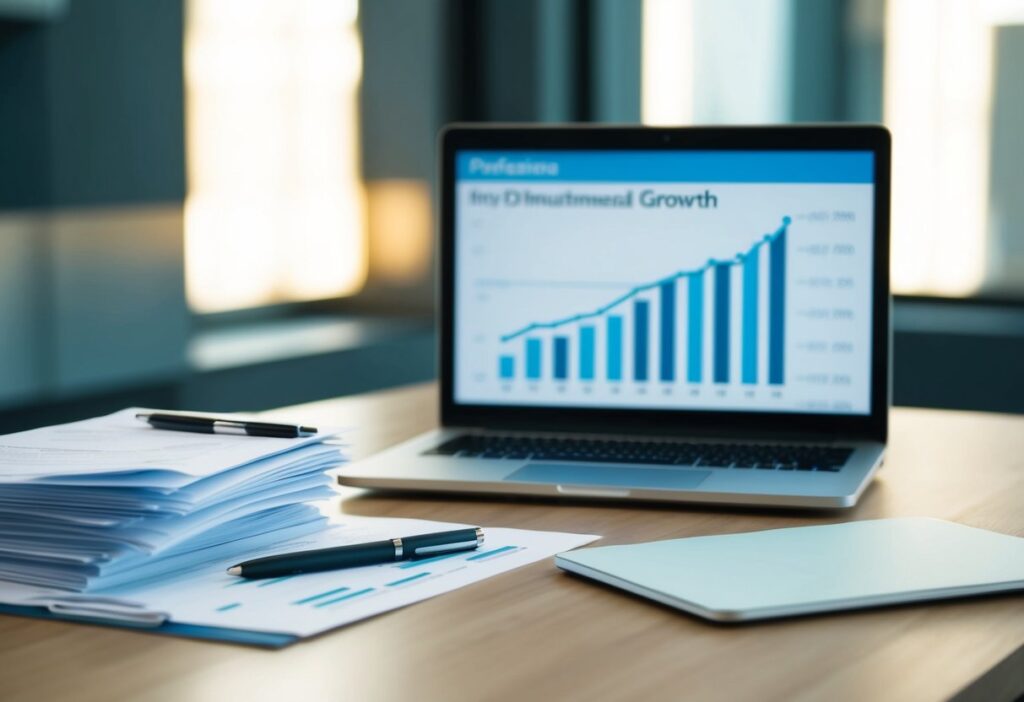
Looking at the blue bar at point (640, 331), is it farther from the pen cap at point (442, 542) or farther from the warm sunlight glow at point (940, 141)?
the warm sunlight glow at point (940, 141)

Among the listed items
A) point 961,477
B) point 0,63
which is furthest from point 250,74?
point 961,477

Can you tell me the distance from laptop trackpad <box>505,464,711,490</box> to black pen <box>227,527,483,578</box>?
0.66 ft

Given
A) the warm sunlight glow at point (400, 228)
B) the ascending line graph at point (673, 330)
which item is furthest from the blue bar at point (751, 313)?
the warm sunlight glow at point (400, 228)

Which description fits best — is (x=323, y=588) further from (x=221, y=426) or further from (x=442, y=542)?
(x=221, y=426)

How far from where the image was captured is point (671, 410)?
141cm

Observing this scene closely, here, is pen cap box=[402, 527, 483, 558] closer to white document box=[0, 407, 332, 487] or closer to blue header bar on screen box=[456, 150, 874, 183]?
white document box=[0, 407, 332, 487]

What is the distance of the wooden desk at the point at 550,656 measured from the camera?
765mm

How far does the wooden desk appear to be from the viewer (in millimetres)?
765

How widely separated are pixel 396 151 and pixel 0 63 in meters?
1.37

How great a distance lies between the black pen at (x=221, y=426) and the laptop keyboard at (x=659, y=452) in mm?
291

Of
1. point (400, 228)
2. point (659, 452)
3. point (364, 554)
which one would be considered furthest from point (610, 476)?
point (400, 228)

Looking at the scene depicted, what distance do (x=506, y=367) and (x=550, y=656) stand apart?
2.13 ft

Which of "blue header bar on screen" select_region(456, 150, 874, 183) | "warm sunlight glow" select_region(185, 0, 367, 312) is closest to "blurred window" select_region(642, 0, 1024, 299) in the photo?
"warm sunlight glow" select_region(185, 0, 367, 312)

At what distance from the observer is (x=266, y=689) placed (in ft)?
2.51
